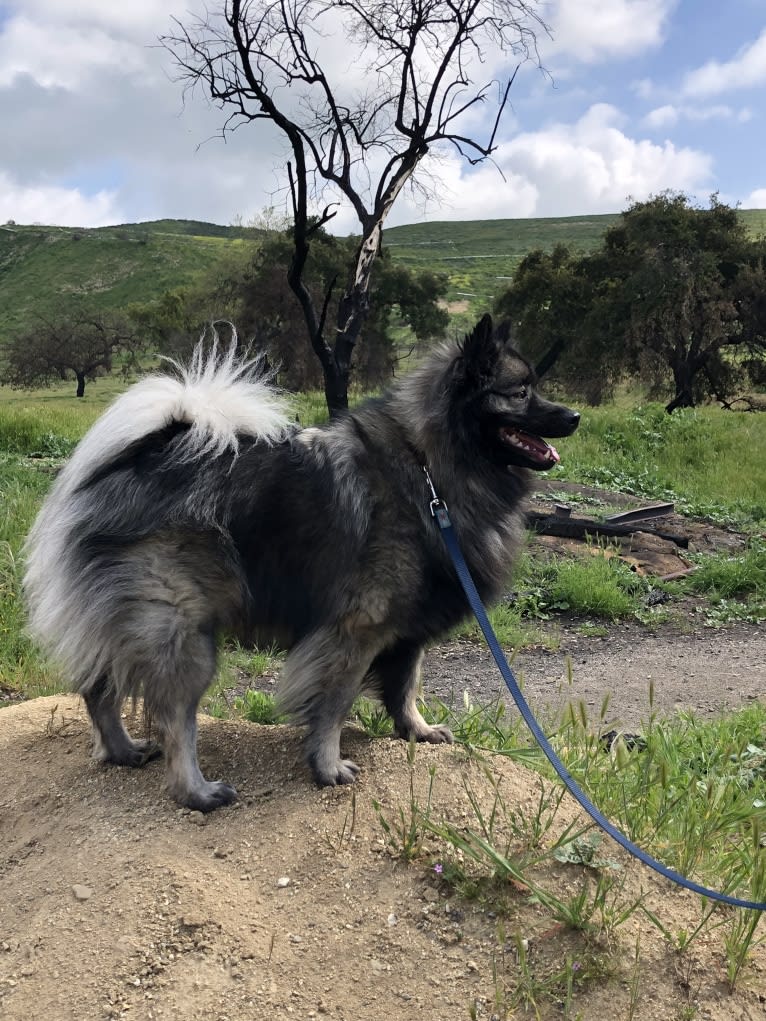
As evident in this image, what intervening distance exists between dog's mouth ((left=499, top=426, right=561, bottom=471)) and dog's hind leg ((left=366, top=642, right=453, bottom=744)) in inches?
34.1

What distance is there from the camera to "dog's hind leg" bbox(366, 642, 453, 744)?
3.20 m

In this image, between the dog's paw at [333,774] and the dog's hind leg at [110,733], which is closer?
the dog's paw at [333,774]

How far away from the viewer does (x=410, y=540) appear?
116 inches

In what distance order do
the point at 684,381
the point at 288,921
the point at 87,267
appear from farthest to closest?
the point at 87,267 < the point at 684,381 < the point at 288,921

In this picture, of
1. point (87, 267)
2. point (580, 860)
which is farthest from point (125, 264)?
point (580, 860)

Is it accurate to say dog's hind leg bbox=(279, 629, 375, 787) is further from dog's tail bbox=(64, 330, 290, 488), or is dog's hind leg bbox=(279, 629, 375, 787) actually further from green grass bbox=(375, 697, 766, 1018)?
dog's tail bbox=(64, 330, 290, 488)

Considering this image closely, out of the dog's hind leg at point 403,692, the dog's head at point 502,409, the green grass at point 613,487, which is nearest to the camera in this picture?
the dog's head at point 502,409

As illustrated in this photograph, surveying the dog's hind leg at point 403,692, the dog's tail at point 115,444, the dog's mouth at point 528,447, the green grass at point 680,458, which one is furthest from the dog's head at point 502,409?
the green grass at point 680,458

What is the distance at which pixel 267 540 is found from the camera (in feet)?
9.50

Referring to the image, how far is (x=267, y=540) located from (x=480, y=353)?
1.07 m

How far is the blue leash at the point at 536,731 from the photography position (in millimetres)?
2029

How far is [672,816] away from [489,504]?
4.10 ft

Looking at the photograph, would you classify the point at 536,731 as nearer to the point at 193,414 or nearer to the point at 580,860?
the point at 580,860

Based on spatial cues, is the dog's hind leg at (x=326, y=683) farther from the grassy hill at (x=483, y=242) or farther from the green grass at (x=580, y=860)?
the grassy hill at (x=483, y=242)
